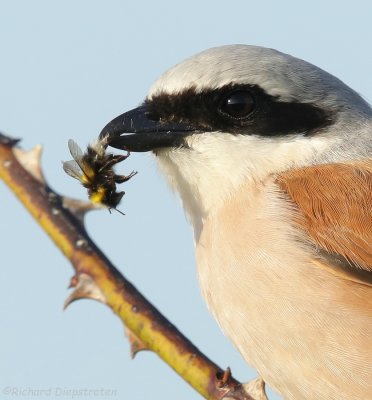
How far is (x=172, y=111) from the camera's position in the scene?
346 centimetres

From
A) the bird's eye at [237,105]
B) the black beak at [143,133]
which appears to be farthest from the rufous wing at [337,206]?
the black beak at [143,133]

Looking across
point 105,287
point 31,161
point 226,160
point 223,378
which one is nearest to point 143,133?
point 226,160

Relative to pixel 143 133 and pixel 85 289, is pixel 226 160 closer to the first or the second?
pixel 143 133

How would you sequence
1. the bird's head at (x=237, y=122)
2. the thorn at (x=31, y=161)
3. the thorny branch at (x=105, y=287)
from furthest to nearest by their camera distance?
1. the bird's head at (x=237, y=122)
2. the thorn at (x=31, y=161)
3. the thorny branch at (x=105, y=287)

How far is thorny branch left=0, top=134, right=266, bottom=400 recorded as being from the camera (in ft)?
9.66

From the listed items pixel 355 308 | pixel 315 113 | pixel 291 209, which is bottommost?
pixel 355 308

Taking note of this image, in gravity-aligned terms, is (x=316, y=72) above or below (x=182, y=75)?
below

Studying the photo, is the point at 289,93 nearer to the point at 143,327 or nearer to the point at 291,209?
the point at 291,209

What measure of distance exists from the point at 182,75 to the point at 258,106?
380 millimetres

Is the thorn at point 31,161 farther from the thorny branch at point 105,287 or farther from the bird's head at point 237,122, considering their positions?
the bird's head at point 237,122

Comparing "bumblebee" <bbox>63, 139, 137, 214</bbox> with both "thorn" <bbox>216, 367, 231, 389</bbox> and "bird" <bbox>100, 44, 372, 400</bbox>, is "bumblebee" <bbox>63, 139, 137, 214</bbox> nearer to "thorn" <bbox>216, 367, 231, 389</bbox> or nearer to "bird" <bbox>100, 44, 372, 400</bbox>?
"bird" <bbox>100, 44, 372, 400</bbox>

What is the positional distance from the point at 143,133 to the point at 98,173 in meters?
0.28

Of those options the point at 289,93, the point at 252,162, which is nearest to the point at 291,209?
the point at 252,162

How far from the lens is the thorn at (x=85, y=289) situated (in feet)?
9.96
